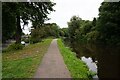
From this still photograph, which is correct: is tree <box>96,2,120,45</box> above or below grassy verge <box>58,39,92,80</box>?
above

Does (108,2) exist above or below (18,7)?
above

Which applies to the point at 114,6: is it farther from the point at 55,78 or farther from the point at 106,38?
the point at 55,78

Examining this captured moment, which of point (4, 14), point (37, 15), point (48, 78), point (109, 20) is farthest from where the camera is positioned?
point (109, 20)

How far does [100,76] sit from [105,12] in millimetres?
28421

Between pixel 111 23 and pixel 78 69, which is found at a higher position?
pixel 111 23

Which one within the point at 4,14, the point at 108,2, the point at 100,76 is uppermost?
the point at 108,2

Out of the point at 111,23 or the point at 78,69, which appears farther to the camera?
the point at 111,23

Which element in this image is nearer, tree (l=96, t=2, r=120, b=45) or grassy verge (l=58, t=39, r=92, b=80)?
grassy verge (l=58, t=39, r=92, b=80)

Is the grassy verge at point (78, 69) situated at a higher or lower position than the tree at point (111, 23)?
lower

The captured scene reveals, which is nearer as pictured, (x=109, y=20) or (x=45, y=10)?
(x=45, y=10)

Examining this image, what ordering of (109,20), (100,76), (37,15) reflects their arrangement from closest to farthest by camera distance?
(100,76)
(37,15)
(109,20)

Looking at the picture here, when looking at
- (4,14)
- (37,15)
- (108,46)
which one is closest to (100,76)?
(4,14)

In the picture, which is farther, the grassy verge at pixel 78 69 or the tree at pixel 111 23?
the tree at pixel 111 23

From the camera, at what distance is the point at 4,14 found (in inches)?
596
